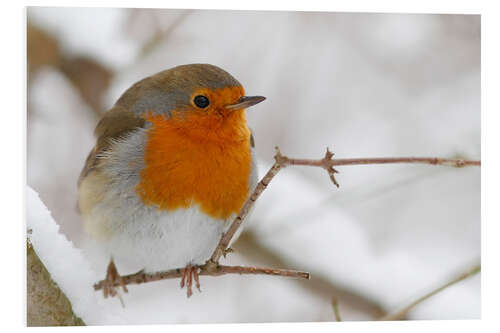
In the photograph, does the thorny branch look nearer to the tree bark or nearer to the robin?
the robin

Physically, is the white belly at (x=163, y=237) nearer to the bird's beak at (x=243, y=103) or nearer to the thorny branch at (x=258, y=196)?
the thorny branch at (x=258, y=196)

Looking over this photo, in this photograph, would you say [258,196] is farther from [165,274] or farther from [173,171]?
[165,274]

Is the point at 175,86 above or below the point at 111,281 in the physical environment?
above

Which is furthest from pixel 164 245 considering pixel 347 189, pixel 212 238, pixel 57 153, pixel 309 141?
pixel 347 189

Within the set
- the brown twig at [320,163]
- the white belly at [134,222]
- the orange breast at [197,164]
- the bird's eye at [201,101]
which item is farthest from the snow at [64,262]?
the bird's eye at [201,101]

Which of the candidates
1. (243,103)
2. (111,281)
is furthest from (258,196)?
(111,281)
